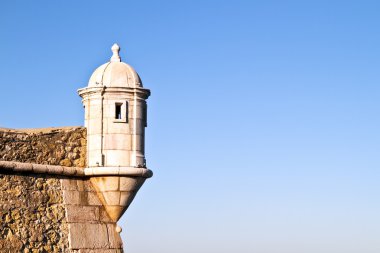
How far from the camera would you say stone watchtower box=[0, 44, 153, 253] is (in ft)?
50.7

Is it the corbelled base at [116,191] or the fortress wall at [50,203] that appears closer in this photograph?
the fortress wall at [50,203]

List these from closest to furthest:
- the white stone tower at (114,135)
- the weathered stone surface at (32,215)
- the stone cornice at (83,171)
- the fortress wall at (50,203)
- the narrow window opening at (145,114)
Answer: the weathered stone surface at (32,215) → the fortress wall at (50,203) → the stone cornice at (83,171) → the white stone tower at (114,135) → the narrow window opening at (145,114)

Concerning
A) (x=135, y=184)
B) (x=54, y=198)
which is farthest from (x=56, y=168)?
(x=135, y=184)

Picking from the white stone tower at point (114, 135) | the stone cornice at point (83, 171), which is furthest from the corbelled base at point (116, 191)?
the stone cornice at point (83, 171)

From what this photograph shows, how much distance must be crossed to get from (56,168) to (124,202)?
1.45 meters

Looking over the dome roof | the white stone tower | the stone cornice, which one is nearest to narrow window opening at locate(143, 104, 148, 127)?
the white stone tower

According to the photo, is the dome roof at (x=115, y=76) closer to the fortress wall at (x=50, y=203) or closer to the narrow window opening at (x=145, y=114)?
the narrow window opening at (x=145, y=114)

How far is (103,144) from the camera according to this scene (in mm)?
16359

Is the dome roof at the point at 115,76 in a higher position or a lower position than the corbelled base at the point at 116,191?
higher

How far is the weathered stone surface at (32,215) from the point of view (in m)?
14.9

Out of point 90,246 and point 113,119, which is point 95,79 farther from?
point 90,246

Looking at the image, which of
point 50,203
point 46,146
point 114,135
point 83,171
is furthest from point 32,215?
point 114,135

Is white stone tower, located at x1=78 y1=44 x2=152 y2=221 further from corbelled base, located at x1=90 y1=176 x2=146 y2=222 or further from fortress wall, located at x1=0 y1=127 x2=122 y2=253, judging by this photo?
fortress wall, located at x1=0 y1=127 x2=122 y2=253

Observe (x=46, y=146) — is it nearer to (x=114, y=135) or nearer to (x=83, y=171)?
(x=83, y=171)
